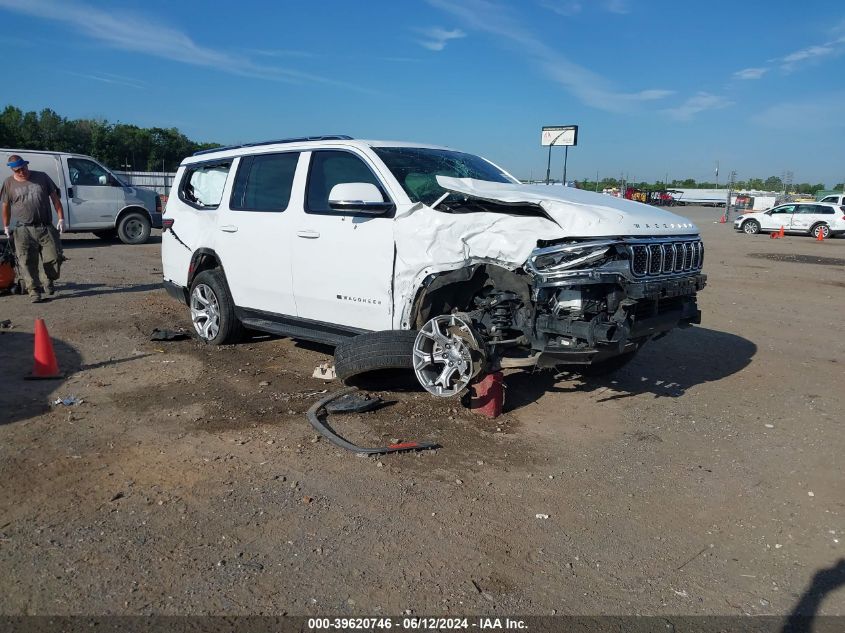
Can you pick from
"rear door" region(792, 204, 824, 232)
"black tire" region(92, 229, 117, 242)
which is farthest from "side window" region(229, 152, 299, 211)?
"rear door" region(792, 204, 824, 232)

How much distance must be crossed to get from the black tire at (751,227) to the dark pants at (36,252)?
28921mm

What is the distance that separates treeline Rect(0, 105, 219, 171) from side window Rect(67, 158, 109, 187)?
31.9m

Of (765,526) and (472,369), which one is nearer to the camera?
(765,526)

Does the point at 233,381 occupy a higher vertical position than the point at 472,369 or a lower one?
lower

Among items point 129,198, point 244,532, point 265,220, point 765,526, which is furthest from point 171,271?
point 129,198

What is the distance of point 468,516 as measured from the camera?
3703 millimetres

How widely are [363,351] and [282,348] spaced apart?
233 cm

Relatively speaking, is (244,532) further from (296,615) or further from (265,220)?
(265,220)

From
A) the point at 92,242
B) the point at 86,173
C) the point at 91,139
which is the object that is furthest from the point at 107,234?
the point at 91,139

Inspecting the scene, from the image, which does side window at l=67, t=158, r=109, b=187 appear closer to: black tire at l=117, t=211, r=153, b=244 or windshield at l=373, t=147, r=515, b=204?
black tire at l=117, t=211, r=153, b=244

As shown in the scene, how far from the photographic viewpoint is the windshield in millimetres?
5320

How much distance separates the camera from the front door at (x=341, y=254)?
529 cm

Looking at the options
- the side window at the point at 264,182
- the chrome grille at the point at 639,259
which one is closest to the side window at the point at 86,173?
the side window at the point at 264,182

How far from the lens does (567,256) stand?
14.4ft
